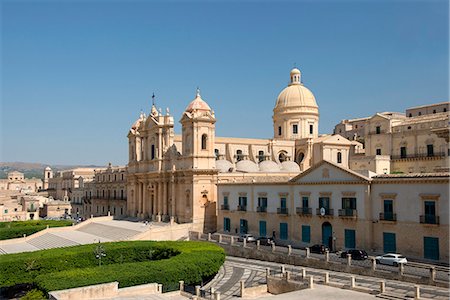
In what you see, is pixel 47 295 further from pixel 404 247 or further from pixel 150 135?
pixel 150 135

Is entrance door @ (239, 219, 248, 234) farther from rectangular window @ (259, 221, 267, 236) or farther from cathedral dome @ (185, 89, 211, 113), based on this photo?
cathedral dome @ (185, 89, 211, 113)

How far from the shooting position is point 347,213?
35531mm

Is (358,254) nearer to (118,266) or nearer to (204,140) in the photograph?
(118,266)

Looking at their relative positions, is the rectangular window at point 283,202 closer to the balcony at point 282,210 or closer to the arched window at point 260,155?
the balcony at point 282,210

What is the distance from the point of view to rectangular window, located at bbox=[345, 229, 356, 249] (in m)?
35.2

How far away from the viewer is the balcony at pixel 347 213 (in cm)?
3516

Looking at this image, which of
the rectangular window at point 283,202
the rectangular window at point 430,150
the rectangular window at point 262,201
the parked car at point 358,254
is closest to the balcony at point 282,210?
the rectangular window at point 283,202

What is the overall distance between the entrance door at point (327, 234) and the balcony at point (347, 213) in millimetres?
1667

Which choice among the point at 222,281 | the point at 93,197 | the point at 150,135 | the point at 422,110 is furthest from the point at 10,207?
the point at 422,110

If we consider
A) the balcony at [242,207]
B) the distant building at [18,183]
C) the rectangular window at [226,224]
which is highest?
the distant building at [18,183]

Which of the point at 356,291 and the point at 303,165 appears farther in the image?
the point at 303,165

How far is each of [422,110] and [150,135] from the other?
43511mm

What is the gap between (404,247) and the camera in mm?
31891

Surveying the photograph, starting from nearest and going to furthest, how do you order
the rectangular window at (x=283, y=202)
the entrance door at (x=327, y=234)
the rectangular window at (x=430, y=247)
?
the rectangular window at (x=430, y=247)
the entrance door at (x=327, y=234)
the rectangular window at (x=283, y=202)
